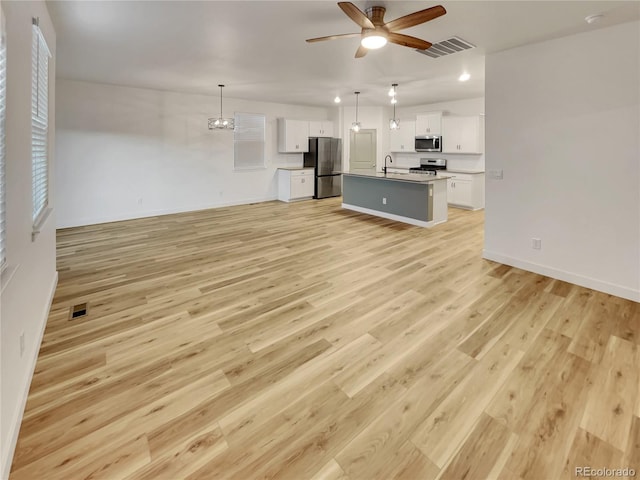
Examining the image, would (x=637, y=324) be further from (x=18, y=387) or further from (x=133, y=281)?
(x=133, y=281)

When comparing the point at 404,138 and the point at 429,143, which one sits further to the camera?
the point at 404,138

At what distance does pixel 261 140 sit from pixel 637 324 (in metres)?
8.01

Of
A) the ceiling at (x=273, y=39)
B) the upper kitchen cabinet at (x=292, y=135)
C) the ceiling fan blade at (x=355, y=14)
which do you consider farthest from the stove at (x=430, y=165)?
the ceiling fan blade at (x=355, y=14)

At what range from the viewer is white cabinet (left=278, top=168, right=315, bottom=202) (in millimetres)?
8938

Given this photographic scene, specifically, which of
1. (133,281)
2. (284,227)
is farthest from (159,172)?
(133,281)

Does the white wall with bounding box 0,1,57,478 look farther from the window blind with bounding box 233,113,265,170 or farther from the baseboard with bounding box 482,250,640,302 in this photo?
the window blind with bounding box 233,113,265,170

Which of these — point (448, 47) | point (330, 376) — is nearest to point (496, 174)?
point (448, 47)

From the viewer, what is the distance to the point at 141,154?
22.9ft

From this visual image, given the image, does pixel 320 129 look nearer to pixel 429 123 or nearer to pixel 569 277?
pixel 429 123

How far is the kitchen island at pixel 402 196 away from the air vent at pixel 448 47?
2189 mm

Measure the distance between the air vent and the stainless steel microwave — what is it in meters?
4.39

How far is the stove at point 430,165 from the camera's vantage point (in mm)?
8735

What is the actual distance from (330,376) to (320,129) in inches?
328

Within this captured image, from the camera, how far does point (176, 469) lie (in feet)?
5.07
